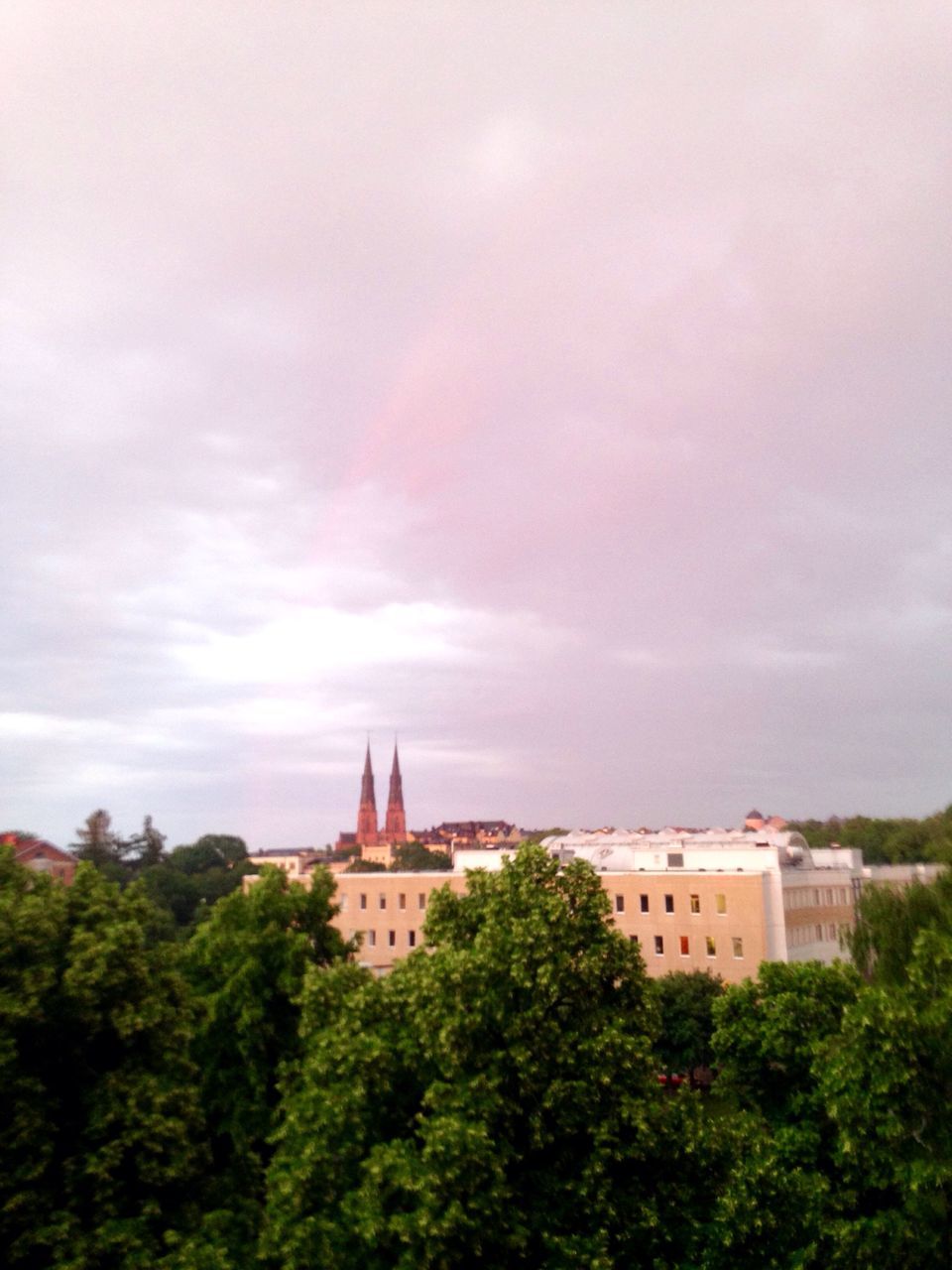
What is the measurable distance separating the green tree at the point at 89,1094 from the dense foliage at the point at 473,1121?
6 cm

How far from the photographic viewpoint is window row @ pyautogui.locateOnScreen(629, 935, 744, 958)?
6166 cm

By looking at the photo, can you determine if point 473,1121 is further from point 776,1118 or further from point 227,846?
point 227,846

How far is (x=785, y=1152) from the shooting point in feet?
64.2

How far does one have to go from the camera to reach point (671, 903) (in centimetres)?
6494

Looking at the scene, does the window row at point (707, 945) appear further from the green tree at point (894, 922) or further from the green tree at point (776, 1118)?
the green tree at point (776, 1118)

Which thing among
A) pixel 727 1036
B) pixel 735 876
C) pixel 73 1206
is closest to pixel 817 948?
pixel 735 876

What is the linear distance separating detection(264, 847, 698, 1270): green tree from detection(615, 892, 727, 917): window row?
4639cm

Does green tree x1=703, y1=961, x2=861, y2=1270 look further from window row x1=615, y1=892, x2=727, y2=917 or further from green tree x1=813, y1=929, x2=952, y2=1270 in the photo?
window row x1=615, y1=892, x2=727, y2=917

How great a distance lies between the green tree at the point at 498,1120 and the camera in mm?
16047

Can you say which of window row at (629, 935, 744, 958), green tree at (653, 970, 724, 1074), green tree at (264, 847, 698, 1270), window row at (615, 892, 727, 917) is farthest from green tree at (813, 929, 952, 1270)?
window row at (615, 892, 727, 917)

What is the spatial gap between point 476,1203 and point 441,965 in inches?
160

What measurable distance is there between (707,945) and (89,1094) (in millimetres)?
51020

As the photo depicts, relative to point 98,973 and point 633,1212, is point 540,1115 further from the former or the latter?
point 98,973

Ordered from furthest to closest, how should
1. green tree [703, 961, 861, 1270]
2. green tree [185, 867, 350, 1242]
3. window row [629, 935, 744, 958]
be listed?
1. window row [629, 935, 744, 958]
2. green tree [185, 867, 350, 1242]
3. green tree [703, 961, 861, 1270]
